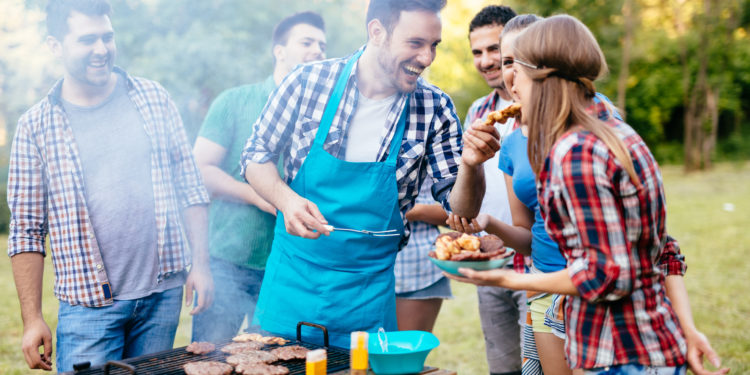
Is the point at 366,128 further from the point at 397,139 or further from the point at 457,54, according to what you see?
the point at 457,54

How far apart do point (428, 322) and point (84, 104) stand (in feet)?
7.17

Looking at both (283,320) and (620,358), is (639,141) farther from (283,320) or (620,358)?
(283,320)

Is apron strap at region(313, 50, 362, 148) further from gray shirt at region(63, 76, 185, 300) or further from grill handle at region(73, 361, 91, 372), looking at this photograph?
grill handle at region(73, 361, 91, 372)

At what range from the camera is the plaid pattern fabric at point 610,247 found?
1.64 metres

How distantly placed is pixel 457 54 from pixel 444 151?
69.1ft

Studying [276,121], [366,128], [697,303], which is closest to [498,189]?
[366,128]

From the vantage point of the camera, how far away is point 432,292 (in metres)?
3.53

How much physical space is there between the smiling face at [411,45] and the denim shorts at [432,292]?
1.34m

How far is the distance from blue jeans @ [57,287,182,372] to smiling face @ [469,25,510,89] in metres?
2.09

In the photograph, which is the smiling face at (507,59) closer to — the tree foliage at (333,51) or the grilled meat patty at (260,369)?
the tree foliage at (333,51)

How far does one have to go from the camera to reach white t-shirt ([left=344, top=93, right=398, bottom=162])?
2.71 m

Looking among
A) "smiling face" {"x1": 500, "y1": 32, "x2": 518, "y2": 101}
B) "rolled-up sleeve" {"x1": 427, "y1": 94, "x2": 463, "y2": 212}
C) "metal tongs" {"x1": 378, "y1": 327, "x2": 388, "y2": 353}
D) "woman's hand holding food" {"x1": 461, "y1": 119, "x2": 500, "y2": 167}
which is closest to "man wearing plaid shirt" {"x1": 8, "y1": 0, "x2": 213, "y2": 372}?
"metal tongs" {"x1": 378, "y1": 327, "x2": 388, "y2": 353}

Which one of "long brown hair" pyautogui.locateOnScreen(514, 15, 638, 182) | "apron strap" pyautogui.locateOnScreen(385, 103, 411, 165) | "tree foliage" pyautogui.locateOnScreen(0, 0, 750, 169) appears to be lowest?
"apron strap" pyautogui.locateOnScreen(385, 103, 411, 165)

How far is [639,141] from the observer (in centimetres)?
175
